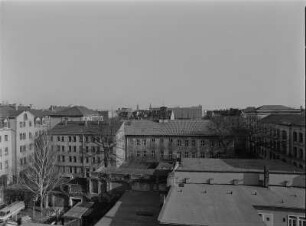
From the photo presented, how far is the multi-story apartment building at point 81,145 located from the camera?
3322 centimetres

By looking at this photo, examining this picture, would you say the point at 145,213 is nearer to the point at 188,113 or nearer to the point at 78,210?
the point at 78,210

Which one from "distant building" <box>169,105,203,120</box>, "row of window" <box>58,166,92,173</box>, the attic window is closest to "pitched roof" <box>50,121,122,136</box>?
"row of window" <box>58,166,92,173</box>

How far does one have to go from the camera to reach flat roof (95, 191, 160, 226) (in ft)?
50.0

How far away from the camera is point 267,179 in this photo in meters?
17.3

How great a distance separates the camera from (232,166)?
19438mm

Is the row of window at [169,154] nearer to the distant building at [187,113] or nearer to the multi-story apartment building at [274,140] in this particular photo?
the multi-story apartment building at [274,140]

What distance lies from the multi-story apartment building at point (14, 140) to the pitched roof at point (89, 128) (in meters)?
3.18

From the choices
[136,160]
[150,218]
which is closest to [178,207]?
[150,218]

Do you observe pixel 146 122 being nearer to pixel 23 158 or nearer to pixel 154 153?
pixel 154 153

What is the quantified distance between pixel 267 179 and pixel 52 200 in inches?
651

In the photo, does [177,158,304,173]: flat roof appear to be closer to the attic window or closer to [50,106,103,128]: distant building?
the attic window

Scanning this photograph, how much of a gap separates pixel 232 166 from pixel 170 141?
18.8m

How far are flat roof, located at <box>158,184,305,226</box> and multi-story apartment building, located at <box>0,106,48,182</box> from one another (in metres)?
21.4

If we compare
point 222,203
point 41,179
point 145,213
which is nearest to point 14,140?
point 41,179
